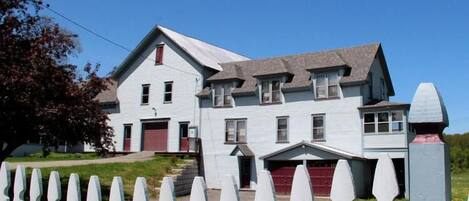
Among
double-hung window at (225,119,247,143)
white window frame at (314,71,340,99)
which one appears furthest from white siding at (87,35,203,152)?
white window frame at (314,71,340,99)

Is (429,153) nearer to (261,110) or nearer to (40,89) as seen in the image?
(40,89)

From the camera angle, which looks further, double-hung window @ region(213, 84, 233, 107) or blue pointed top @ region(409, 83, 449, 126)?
double-hung window @ region(213, 84, 233, 107)

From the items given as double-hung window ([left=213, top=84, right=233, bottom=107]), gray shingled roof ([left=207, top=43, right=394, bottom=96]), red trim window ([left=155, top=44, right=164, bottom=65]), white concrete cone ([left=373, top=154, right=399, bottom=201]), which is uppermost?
red trim window ([left=155, top=44, right=164, bottom=65])

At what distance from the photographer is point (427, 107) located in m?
2.57

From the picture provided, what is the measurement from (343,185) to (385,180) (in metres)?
0.25

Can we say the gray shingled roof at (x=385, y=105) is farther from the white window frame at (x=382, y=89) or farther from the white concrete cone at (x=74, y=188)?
the white concrete cone at (x=74, y=188)

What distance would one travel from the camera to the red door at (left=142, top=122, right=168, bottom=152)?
126ft

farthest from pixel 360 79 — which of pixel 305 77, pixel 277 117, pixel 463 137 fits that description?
pixel 463 137

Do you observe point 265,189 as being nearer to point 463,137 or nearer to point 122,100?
point 122,100

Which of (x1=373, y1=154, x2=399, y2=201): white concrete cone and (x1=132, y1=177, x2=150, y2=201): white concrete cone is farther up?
(x1=373, y1=154, x2=399, y2=201): white concrete cone

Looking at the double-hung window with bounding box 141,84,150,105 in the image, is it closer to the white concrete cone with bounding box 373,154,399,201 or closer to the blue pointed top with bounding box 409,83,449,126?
the white concrete cone with bounding box 373,154,399,201

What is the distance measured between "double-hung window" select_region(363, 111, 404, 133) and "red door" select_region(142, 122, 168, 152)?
1540 cm

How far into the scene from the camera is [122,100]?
40750mm

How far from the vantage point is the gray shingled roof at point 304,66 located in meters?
31.5
